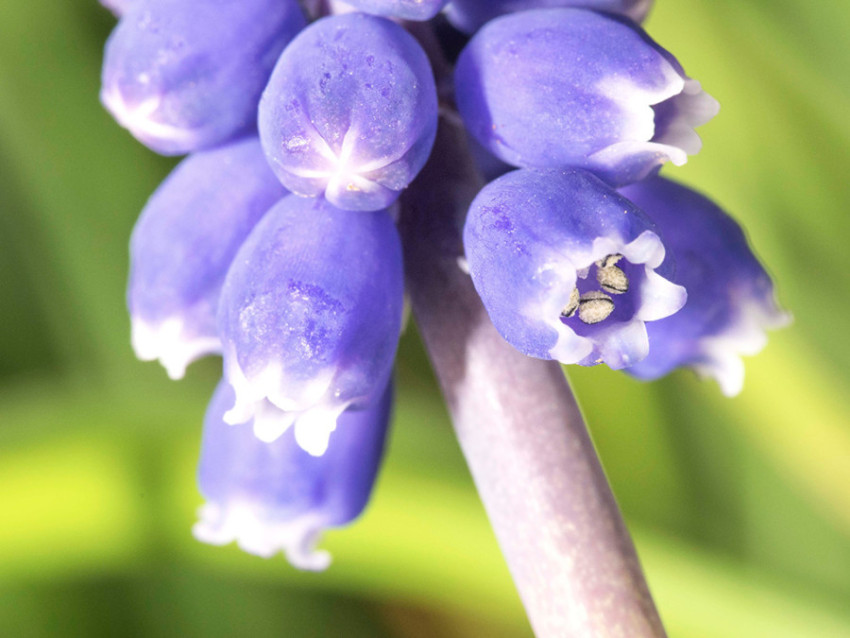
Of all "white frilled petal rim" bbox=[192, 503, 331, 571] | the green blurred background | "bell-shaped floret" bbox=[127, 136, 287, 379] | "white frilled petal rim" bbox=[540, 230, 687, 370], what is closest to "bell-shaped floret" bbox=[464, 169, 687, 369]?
"white frilled petal rim" bbox=[540, 230, 687, 370]

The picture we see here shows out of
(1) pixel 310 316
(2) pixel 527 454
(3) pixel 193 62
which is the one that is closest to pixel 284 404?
(1) pixel 310 316

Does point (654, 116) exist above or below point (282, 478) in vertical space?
above

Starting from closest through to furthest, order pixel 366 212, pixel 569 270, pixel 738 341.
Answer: pixel 569 270, pixel 366 212, pixel 738 341

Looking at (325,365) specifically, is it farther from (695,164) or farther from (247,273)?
(695,164)

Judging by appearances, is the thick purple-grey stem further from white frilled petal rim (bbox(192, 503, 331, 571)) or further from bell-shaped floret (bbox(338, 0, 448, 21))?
white frilled petal rim (bbox(192, 503, 331, 571))

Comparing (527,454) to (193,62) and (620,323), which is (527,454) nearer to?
(620,323)

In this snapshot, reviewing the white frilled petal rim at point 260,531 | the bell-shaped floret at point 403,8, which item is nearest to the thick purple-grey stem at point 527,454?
the bell-shaped floret at point 403,8

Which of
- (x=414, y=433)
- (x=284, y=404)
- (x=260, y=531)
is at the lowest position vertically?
(x=414, y=433)
